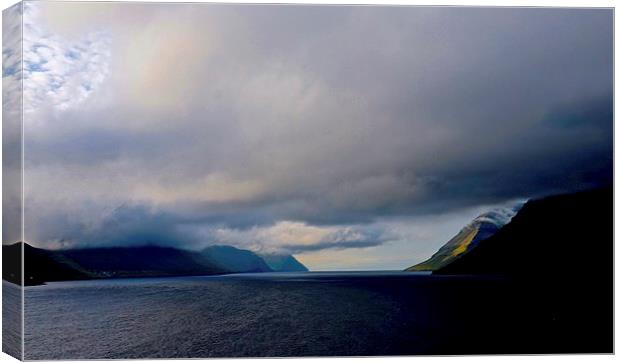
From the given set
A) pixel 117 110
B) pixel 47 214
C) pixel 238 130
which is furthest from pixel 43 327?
pixel 238 130

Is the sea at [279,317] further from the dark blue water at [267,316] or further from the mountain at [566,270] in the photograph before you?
the mountain at [566,270]

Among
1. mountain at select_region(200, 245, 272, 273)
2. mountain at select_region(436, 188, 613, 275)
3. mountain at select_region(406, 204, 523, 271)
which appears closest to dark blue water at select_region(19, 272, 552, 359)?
mountain at select_region(200, 245, 272, 273)

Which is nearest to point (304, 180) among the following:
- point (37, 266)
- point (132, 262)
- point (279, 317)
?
point (279, 317)

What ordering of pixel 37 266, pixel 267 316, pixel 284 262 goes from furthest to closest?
1. pixel 267 316
2. pixel 284 262
3. pixel 37 266

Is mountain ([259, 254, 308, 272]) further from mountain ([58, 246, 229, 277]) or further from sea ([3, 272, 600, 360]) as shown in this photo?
mountain ([58, 246, 229, 277])

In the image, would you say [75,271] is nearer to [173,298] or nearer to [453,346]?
[173,298]

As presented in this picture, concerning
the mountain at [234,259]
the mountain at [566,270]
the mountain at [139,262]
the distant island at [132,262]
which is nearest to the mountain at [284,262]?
the distant island at [132,262]

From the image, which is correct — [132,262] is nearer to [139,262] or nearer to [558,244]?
[139,262]
